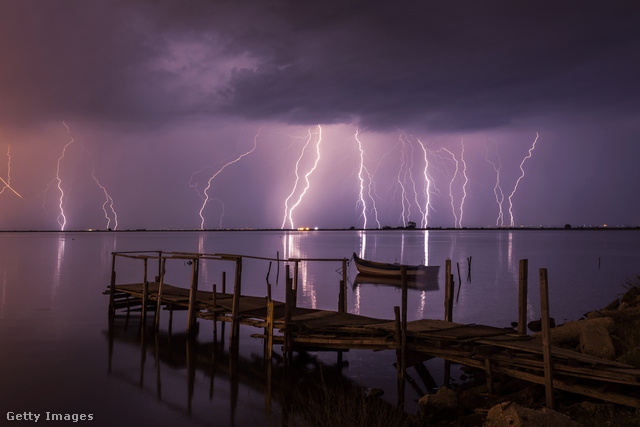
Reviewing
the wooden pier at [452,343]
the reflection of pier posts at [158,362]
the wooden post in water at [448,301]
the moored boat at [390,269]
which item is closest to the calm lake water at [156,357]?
the reflection of pier posts at [158,362]

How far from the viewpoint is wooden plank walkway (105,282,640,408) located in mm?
8588

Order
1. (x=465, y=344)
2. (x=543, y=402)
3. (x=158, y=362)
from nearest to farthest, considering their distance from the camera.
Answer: (x=543, y=402), (x=465, y=344), (x=158, y=362)

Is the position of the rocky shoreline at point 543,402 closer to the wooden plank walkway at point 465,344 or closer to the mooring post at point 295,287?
the wooden plank walkway at point 465,344

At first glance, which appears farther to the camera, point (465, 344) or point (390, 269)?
point (390, 269)

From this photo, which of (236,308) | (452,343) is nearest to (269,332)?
(236,308)

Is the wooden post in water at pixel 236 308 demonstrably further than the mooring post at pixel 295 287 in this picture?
No

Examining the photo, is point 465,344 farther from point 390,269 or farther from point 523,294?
point 390,269

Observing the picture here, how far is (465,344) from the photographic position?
36.1ft

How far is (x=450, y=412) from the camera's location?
9.40m

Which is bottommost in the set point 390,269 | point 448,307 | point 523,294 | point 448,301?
point 390,269

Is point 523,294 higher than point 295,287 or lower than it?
higher

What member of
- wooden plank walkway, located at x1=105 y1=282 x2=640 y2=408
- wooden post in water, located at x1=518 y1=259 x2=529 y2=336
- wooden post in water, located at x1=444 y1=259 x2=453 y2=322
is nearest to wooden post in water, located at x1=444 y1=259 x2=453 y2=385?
wooden post in water, located at x1=444 y1=259 x2=453 y2=322

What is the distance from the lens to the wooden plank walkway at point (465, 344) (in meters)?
8.59

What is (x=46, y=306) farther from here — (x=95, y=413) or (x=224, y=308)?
(x=95, y=413)
